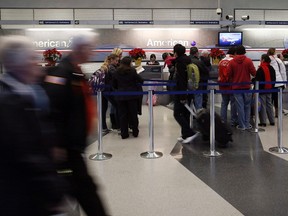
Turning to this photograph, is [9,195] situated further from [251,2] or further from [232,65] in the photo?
[251,2]

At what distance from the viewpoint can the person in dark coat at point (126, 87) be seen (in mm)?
6254

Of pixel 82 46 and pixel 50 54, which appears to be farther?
pixel 50 54

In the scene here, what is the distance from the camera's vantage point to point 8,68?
1642 mm

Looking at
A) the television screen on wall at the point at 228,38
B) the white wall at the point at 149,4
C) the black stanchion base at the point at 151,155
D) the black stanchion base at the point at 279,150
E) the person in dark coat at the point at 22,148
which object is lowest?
the black stanchion base at the point at 151,155

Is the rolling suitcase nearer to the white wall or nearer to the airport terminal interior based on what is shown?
the airport terminal interior

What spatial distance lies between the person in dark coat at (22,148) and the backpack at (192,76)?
421 centimetres

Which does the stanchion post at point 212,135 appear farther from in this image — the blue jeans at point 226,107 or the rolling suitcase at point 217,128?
the blue jeans at point 226,107

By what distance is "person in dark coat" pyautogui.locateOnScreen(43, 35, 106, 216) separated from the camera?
234cm

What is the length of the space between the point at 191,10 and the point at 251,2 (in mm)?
2920

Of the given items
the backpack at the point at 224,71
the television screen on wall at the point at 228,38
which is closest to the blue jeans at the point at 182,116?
the backpack at the point at 224,71

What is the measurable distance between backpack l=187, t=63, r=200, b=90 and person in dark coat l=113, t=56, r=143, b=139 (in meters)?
0.99

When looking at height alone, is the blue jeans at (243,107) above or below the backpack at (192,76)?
below

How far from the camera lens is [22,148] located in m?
1.50

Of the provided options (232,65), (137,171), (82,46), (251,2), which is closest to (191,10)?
(251,2)
